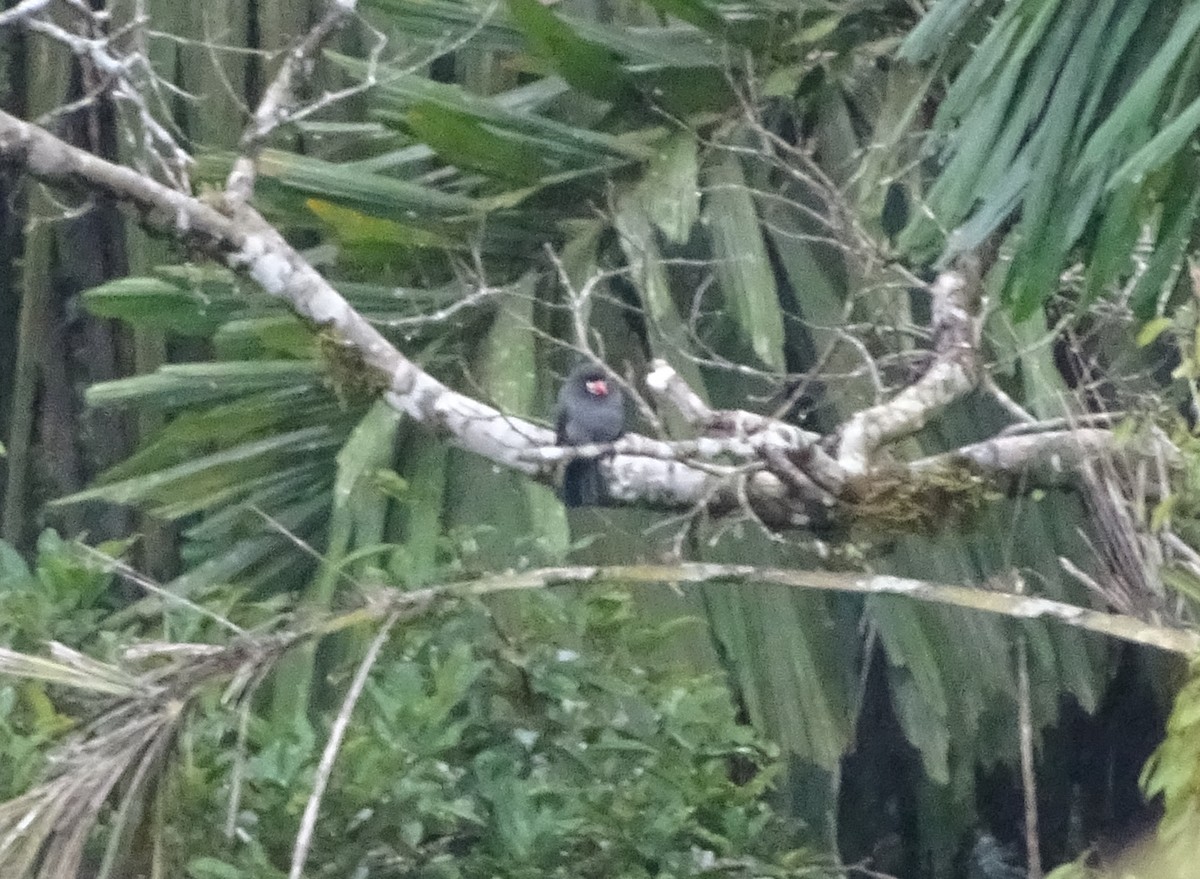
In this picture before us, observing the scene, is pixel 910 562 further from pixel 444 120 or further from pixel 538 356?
pixel 444 120

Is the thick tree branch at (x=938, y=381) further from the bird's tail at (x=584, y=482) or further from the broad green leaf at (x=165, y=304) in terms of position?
the broad green leaf at (x=165, y=304)

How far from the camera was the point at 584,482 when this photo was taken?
2.41 meters

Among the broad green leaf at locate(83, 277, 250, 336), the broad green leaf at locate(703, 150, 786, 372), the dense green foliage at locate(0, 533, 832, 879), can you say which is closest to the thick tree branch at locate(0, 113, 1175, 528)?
the dense green foliage at locate(0, 533, 832, 879)

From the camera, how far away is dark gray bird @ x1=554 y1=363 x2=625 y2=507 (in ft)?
8.14

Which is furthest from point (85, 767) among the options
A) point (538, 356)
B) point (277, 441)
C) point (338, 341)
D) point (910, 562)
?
point (910, 562)

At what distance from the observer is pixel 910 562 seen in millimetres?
3137

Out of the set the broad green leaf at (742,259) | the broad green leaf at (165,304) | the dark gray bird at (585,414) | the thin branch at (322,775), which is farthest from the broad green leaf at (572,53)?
the thin branch at (322,775)

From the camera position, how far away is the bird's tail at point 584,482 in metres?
2.36

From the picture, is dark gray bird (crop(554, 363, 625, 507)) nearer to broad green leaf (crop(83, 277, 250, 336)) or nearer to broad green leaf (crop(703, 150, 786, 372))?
broad green leaf (crop(703, 150, 786, 372))

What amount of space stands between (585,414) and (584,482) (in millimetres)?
553

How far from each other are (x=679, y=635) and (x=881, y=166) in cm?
90

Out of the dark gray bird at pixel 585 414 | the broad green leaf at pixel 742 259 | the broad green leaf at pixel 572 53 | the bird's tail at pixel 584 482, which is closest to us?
the bird's tail at pixel 584 482

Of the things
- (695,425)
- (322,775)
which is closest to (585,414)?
(695,425)

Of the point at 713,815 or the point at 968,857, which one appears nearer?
the point at 713,815
